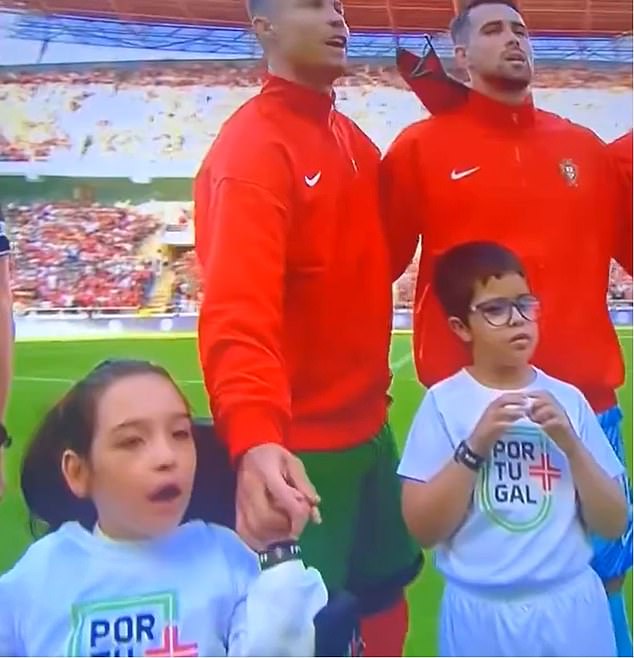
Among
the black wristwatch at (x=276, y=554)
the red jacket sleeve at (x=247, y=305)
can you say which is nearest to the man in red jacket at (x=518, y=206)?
the red jacket sleeve at (x=247, y=305)

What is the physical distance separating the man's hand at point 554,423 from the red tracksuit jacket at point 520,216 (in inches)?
3.0

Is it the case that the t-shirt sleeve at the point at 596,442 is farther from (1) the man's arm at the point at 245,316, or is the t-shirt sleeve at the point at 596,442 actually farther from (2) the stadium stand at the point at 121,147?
(1) the man's arm at the point at 245,316

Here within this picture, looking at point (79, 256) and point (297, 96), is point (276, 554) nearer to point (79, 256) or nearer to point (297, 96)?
point (79, 256)

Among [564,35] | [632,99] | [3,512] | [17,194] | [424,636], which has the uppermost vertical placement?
[564,35]

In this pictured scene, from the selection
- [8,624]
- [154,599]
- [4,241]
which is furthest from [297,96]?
[8,624]

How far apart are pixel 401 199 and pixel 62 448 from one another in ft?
2.56

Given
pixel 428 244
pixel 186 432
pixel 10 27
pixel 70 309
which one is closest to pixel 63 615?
pixel 186 432

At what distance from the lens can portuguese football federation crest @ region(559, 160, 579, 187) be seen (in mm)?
2045

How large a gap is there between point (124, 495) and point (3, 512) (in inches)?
9.8

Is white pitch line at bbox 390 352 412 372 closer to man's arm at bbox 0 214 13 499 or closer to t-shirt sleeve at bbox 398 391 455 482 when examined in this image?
t-shirt sleeve at bbox 398 391 455 482

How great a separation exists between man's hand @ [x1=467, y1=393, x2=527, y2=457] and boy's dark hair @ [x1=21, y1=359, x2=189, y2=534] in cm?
57

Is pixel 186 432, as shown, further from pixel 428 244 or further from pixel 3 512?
pixel 428 244

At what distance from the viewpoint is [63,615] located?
6.11 ft

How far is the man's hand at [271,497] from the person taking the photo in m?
1.88
